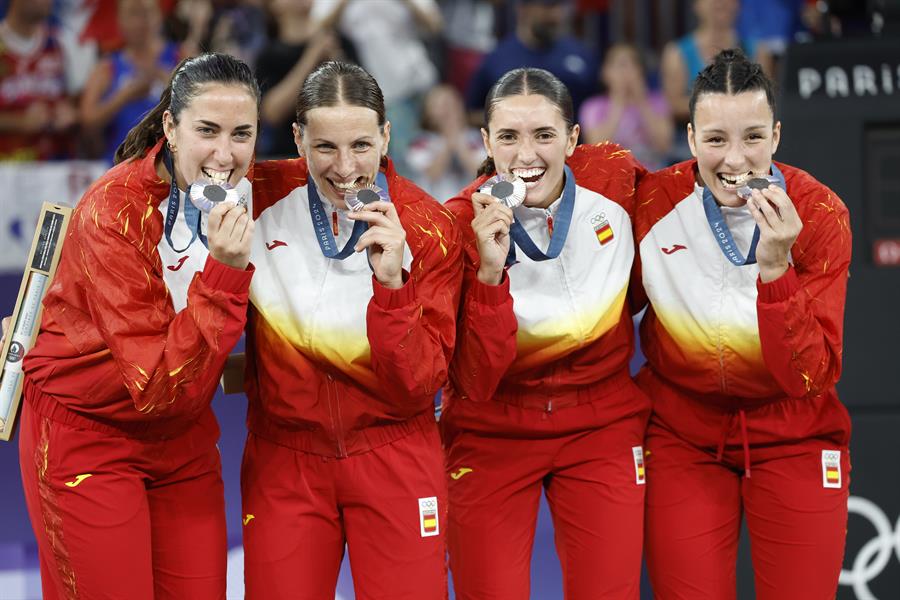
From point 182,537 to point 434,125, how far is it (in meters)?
5.01

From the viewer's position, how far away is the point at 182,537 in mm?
3832

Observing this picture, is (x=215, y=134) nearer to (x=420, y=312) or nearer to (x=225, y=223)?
(x=225, y=223)

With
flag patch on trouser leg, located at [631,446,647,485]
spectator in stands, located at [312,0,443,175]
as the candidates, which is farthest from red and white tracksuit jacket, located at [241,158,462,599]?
spectator in stands, located at [312,0,443,175]

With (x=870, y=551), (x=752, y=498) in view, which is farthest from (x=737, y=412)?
(x=870, y=551)

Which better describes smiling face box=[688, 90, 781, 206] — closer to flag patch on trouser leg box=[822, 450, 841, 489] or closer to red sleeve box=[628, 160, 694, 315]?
red sleeve box=[628, 160, 694, 315]

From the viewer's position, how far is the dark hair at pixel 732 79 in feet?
13.1

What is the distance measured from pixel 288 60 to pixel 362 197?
439 centimetres

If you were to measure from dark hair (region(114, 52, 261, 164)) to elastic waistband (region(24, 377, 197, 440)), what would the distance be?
0.74 meters

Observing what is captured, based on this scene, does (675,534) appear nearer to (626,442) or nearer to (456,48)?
(626,442)

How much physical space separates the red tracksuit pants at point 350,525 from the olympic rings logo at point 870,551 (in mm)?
1523

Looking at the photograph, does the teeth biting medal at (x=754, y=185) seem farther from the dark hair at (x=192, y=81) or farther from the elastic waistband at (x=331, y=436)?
the dark hair at (x=192, y=81)

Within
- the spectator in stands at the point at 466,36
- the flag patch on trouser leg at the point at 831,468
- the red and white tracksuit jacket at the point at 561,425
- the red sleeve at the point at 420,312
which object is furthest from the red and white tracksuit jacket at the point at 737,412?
the spectator in stands at the point at 466,36

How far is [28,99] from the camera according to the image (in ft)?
27.0

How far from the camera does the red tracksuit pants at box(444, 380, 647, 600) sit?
4070mm
